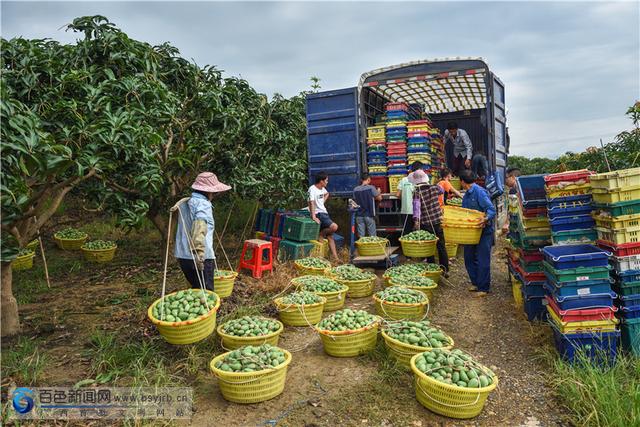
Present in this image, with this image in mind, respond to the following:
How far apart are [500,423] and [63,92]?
16.3ft

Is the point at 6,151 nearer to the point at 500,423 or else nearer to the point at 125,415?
the point at 125,415

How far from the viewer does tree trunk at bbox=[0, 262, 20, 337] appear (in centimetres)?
471

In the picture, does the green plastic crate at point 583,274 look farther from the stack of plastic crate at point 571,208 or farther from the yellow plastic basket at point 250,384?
the yellow plastic basket at point 250,384

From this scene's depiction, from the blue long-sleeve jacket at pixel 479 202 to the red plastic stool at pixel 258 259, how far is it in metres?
3.38

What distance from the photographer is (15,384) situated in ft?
11.9

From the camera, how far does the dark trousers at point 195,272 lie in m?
4.68

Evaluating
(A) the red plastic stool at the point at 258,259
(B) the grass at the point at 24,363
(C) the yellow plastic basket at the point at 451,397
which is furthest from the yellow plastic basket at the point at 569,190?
(B) the grass at the point at 24,363

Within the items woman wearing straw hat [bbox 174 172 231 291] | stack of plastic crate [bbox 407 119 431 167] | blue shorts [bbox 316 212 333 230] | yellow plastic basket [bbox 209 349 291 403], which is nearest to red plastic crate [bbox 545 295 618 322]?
yellow plastic basket [bbox 209 349 291 403]

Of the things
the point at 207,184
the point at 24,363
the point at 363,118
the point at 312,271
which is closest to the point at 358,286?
the point at 312,271

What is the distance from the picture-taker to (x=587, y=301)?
12.4ft

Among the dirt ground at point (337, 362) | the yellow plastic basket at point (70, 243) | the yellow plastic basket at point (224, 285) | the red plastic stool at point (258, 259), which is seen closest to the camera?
the dirt ground at point (337, 362)

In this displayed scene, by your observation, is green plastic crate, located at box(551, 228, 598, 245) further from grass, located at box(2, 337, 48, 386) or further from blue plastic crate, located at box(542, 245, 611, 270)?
grass, located at box(2, 337, 48, 386)

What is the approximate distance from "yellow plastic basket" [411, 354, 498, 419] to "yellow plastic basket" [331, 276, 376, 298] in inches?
115

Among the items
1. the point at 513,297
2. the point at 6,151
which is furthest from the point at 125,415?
the point at 513,297
